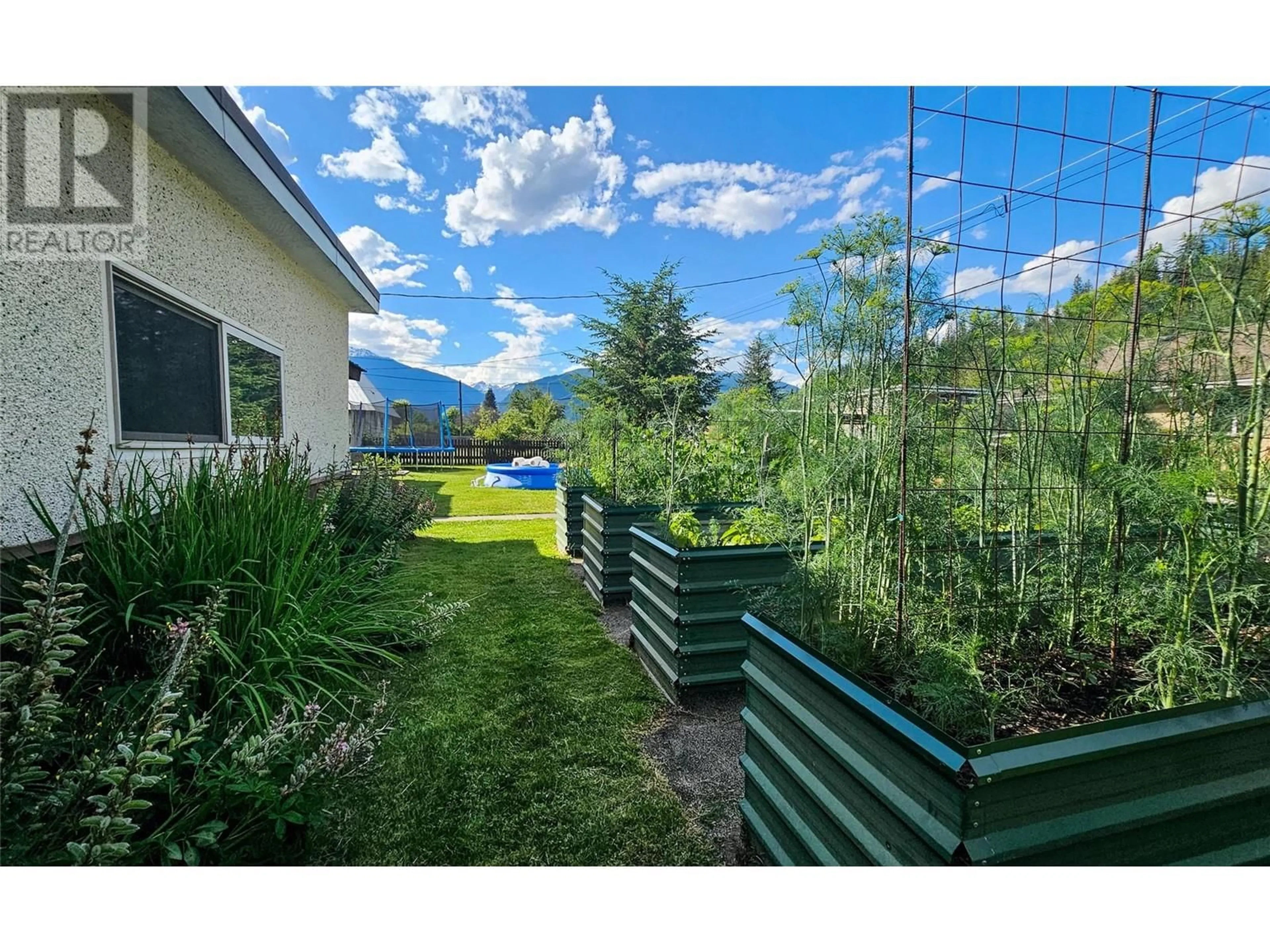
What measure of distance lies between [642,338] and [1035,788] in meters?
16.3

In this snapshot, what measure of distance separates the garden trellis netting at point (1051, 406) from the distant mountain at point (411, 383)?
7126 mm

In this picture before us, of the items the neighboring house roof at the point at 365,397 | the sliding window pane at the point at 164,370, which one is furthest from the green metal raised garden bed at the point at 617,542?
the neighboring house roof at the point at 365,397

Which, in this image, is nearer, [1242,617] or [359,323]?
[1242,617]

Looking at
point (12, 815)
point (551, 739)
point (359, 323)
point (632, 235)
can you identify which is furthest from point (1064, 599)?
point (359, 323)

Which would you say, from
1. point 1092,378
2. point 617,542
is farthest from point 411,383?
point 1092,378

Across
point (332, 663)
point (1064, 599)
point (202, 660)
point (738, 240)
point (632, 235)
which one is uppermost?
point (632, 235)

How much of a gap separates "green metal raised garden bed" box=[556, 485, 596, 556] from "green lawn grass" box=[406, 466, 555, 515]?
3078 millimetres

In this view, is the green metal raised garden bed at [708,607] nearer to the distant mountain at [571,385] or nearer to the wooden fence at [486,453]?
the distant mountain at [571,385]

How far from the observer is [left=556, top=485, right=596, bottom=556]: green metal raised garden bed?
534 cm

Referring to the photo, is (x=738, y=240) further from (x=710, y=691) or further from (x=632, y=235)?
(x=710, y=691)

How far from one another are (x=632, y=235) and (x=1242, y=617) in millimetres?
9889

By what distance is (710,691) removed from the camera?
2.47 m

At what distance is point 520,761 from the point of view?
76.5 inches

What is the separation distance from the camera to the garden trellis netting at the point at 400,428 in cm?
1705
